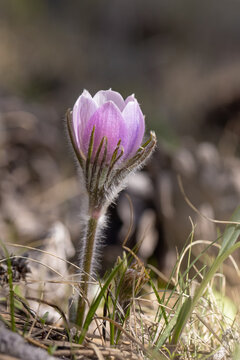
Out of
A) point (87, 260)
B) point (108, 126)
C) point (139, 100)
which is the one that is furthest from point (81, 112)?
point (139, 100)

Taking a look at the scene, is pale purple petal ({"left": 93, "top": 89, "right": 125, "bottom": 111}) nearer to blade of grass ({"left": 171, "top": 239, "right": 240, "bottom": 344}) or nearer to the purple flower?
the purple flower

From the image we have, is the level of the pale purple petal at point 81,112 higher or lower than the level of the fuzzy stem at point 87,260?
higher

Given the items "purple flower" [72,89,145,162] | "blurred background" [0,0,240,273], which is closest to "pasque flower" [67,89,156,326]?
"purple flower" [72,89,145,162]

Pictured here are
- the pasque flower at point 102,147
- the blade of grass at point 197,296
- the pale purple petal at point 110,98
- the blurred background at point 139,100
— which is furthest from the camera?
the blurred background at point 139,100

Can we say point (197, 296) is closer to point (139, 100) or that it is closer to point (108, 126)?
point (108, 126)

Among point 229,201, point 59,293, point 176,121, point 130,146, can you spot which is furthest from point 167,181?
point 176,121

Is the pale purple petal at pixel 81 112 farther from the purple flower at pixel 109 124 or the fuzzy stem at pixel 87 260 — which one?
the fuzzy stem at pixel 87 260

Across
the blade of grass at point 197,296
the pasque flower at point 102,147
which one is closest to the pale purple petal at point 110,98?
the pasque flower at point 102,147

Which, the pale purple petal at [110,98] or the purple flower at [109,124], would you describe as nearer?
the purple flower at [109,124]
